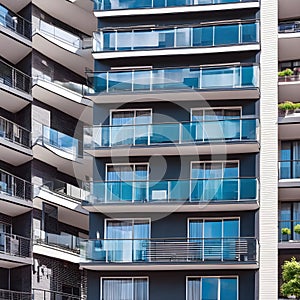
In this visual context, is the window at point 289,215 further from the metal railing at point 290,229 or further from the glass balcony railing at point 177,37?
the glass balcony railing at point 177,37

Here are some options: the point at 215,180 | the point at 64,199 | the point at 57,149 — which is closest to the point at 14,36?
the point at 57,149

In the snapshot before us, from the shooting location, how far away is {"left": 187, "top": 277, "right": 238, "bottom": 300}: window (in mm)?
36188

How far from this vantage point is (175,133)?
3744 cm

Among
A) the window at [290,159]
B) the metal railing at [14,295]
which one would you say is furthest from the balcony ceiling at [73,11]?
the metal railing at [14,295]

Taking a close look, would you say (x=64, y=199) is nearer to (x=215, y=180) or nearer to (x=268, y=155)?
(x=215, y=180)

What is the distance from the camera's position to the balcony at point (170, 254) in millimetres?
35906

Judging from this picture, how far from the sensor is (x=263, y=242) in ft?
121

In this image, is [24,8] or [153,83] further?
[24,8]

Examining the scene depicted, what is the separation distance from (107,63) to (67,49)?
144 inches

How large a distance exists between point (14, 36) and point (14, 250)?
896 centimetres

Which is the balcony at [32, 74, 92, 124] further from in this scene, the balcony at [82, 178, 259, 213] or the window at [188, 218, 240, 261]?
the window at [188, 218, 240, 261]

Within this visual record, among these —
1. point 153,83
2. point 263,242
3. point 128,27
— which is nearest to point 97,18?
point 128,27

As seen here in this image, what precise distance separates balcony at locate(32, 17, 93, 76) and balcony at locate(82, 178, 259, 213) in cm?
747

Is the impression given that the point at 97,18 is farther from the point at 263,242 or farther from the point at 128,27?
the point at 263,242
